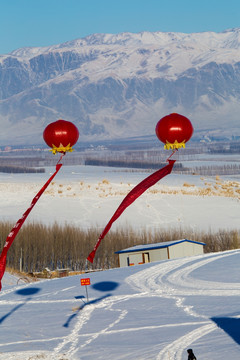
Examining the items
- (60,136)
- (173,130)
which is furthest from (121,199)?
(173,130)

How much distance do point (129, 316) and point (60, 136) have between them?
57.8ft

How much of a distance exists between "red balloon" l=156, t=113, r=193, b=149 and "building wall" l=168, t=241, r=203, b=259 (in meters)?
40.7

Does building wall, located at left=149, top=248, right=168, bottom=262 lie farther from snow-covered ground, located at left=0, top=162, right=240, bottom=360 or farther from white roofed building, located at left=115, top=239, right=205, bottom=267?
snow-covered ground, located at left=0, top=162, right=240, bottom=360

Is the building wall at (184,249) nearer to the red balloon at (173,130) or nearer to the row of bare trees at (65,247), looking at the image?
the row of bare trees at (65,247)

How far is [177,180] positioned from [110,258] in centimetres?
9242

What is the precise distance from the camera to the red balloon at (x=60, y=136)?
68.3 feet

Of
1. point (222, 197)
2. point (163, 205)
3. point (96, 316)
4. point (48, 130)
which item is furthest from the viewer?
point (222, 197)

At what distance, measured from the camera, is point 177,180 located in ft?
583

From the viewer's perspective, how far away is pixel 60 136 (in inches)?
821

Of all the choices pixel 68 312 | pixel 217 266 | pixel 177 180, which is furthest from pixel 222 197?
pixel 68 312

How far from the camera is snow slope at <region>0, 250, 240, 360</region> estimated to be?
97.4 feet

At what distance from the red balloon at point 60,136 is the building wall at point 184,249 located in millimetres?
40577

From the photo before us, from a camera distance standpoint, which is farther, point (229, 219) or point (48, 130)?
point (229, 219)

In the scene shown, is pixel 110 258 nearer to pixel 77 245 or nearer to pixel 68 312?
pixel 77 245
